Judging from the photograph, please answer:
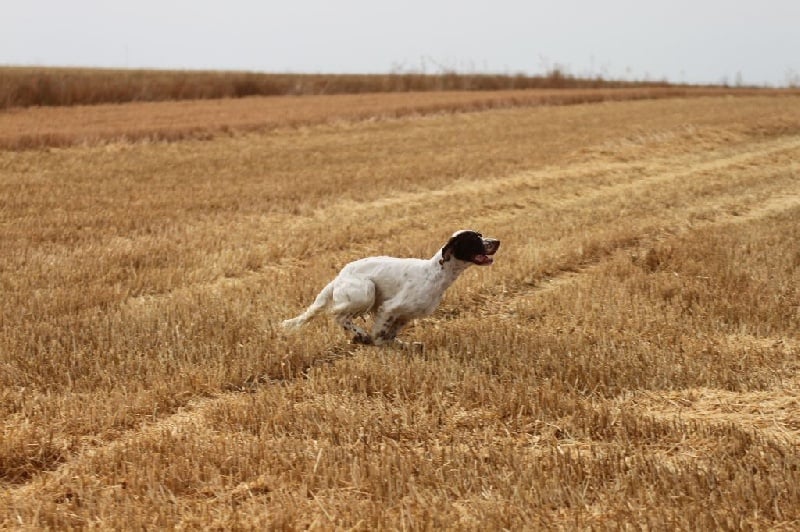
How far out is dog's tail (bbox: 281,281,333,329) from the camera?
23.4 feet

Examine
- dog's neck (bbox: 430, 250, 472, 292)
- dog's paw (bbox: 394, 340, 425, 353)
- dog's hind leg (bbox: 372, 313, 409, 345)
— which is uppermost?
dog's neck (bbox: 430, 250, 472, 292)

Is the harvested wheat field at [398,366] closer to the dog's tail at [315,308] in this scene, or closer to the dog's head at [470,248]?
the dog's tail at [315,308]

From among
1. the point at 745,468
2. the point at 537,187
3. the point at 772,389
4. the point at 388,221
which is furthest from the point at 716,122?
the point at 745,468

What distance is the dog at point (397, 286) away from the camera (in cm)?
663

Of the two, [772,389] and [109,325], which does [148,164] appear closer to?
[109,325]

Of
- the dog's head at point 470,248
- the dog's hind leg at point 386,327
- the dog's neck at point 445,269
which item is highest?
the dog's head at point 470,248

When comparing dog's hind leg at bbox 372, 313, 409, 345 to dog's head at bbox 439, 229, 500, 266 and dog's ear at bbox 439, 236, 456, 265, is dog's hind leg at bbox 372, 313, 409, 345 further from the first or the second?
dog's head at bbox 439, 229, 500, 266

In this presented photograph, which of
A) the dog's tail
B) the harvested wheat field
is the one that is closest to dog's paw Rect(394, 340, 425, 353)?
the harvested wheat field

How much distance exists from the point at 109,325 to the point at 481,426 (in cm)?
362

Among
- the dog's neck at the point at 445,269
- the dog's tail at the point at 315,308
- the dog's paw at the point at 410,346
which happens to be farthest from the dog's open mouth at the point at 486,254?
the dog's tail at the point at 315,308

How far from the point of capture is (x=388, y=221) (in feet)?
42.3

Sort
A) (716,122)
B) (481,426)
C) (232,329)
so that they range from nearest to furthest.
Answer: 1. (481,426)
2. (232,329)
3. (716,122)

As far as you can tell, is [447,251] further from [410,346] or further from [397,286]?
[410,346]

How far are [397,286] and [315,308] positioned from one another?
0.73m
